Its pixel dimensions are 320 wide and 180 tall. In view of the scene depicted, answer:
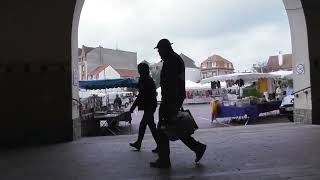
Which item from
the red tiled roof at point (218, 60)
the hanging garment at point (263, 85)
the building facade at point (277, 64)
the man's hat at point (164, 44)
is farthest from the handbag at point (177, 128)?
the red tiled roof at point (218, 60)

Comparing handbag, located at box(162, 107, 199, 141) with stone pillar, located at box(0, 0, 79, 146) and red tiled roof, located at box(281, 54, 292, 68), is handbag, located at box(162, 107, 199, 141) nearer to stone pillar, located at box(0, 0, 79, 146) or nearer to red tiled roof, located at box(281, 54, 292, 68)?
stone pillar, located at box(0, 0, 79, 146)

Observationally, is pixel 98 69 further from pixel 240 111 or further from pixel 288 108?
pixel 288 108

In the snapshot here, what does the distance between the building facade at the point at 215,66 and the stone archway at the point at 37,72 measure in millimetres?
97889

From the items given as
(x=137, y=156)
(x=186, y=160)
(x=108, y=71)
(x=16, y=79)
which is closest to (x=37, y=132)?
(x=16, y=79)

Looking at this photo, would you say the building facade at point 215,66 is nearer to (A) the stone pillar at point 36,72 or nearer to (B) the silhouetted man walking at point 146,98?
(A) the stone pillar at point 36,72

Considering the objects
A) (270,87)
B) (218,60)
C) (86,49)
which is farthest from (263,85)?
(218,60)

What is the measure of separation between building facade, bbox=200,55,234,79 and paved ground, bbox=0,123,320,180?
99.1 meters

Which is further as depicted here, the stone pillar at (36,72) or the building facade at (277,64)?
the building facade at (277,64)

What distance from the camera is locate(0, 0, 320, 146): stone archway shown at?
33.0 feet

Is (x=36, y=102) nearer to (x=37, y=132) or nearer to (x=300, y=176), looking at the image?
(x=37, y=132)

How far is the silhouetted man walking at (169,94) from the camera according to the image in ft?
20.2

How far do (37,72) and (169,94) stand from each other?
5.00 meters

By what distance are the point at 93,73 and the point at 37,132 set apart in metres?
80.9

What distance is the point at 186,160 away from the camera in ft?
22.2
